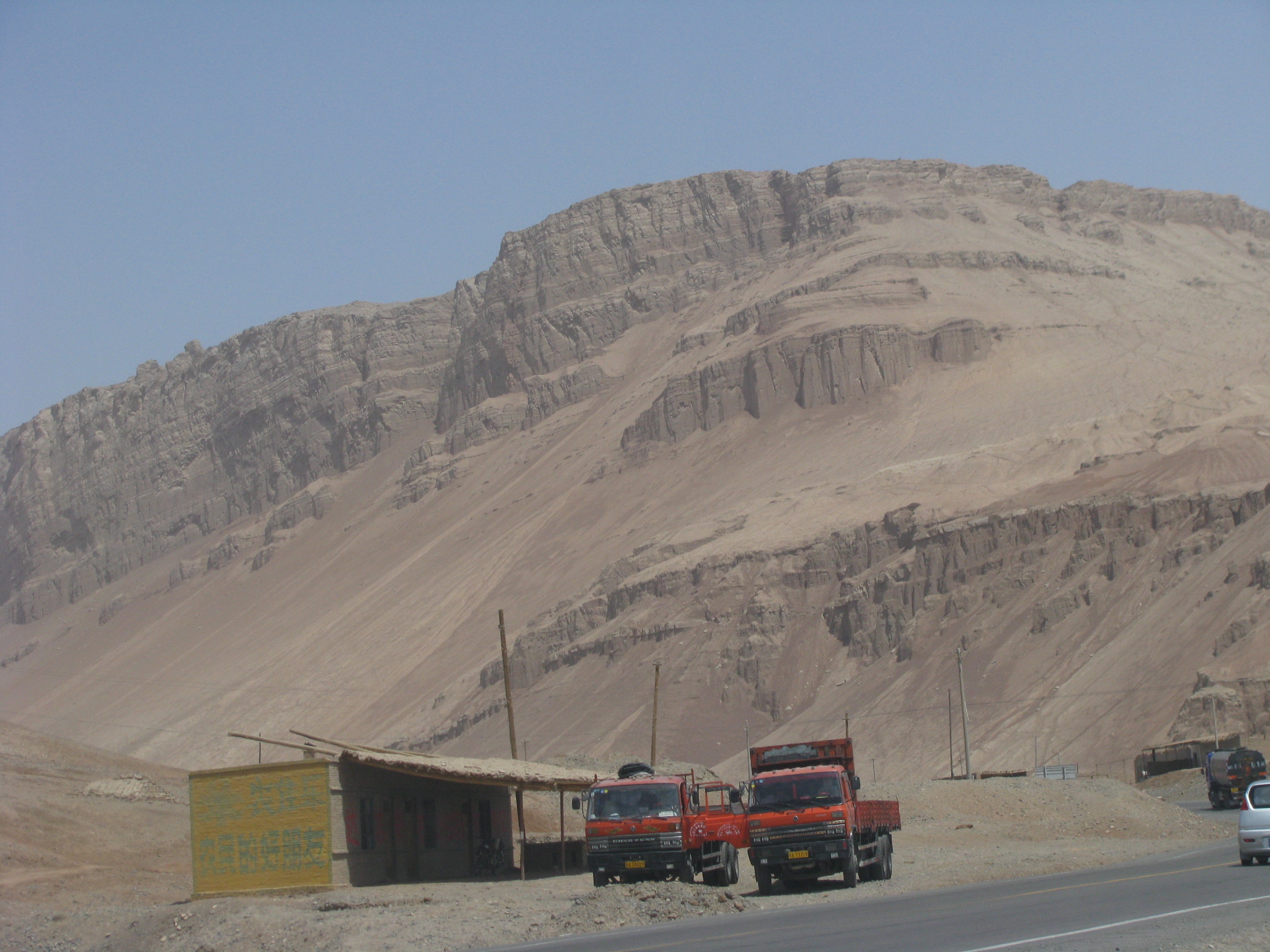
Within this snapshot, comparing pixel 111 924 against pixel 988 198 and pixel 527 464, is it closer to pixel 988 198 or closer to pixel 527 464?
pixel 527 464

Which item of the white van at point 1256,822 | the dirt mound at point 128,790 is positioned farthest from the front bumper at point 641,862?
the dirt mound at point 128,790

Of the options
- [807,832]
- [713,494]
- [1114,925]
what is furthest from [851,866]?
[713,494]

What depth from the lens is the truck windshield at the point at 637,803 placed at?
80.7 ft

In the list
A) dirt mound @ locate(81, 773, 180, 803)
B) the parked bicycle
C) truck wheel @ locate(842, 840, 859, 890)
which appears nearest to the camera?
truck wheel @ locate(842, 840, 859, 890)

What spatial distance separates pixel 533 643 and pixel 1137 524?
35007 mm

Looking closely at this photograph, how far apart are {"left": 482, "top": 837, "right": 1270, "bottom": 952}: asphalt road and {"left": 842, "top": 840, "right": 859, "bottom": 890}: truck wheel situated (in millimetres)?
1076

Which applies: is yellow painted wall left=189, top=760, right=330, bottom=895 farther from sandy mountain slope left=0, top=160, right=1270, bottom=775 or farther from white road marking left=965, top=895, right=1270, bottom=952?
sandy mountain slope left=0, top=160, right=1270, bottom=775

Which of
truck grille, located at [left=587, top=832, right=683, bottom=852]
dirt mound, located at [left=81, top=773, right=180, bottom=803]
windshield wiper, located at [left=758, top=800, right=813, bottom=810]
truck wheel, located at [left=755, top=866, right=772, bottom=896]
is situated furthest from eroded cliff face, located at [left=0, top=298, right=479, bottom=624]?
windshield wiper, located at [left=758, top=800, right=813, bottom=810]

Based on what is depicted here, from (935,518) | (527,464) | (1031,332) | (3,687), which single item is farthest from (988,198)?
(3,687)

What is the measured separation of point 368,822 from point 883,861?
910 centimetres

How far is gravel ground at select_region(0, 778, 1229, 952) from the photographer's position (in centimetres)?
2014

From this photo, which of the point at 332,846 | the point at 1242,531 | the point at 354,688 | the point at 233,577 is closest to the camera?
the point at 332,846

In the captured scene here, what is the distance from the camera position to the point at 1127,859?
88.1 feet

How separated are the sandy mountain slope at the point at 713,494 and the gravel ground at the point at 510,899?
20.3 m
